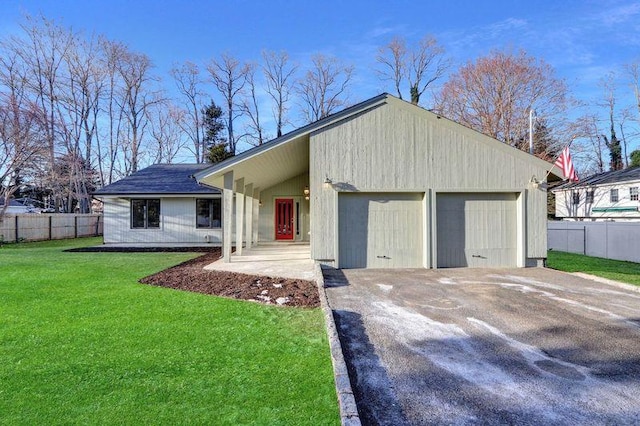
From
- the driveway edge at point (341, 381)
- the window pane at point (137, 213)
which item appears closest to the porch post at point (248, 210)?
the window pane at point (137, 213)

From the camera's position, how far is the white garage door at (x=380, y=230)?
9664 mm

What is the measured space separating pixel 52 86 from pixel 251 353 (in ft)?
107

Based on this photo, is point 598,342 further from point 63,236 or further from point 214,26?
point 63,236

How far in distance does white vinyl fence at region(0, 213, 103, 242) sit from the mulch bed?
15.3m

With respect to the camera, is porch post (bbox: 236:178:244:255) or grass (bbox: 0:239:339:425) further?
porch post (bbox: 236:178:244:255)

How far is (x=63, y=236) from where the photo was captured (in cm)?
2270

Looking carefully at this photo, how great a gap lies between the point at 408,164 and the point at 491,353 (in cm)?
627

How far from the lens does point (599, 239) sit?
49.7 feet

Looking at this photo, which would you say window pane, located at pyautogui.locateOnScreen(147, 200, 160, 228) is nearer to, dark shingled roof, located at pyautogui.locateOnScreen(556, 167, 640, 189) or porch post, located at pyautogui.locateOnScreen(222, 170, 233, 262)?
porch post, located at pyautogui.locateOnScreen(222, 170, 233, 262)

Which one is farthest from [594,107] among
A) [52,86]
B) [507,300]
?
[52,86]

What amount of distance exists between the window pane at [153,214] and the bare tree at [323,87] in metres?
18.2

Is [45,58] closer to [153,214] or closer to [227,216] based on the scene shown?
[153,214]

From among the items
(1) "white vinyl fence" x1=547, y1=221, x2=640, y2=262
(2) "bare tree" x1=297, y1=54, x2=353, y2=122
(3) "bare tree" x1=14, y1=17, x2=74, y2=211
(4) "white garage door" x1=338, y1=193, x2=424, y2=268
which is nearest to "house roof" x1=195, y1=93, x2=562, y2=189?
(4) "white garage door" x1=338, y1=193, x2=424, y2=268

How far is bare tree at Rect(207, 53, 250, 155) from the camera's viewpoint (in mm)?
33969
